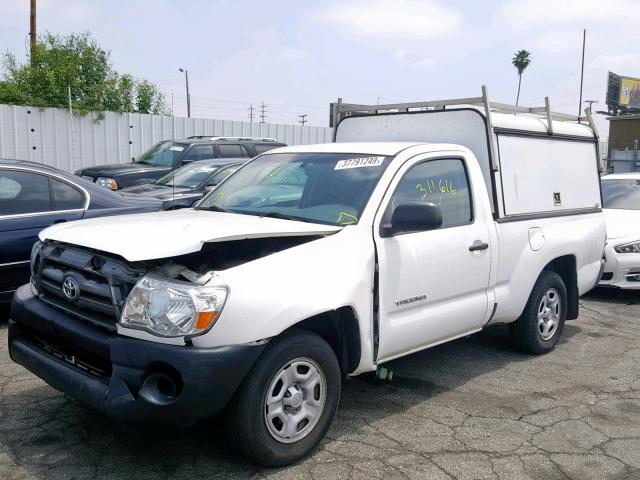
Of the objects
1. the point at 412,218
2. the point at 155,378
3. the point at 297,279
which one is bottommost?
the point at 155,378

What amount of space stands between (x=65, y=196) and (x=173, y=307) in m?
3.74

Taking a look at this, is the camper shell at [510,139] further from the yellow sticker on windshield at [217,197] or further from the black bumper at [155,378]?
the black bumper at [155,378]

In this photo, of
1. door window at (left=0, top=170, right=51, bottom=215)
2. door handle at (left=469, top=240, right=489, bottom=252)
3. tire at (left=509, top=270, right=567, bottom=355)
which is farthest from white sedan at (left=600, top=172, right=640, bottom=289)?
door window at (left=0, top=170, right=51, bottom=215)

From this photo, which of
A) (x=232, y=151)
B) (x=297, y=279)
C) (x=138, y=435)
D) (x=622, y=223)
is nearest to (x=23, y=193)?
(x=138, y=435)

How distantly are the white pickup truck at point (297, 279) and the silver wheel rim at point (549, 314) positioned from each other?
1.8 inches

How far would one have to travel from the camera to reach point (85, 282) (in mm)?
3471

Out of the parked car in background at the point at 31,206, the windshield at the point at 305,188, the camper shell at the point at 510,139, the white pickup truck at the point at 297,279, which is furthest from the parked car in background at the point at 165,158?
the white pickup truck at the point at 297,279

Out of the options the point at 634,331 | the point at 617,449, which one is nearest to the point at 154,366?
the point at 617,449

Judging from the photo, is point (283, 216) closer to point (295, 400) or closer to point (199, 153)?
point (295, 400)

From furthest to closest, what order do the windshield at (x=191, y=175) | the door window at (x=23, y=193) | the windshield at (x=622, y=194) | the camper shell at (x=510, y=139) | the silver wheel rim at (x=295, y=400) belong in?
the windshield at (x=191, y=175)
the windshield at (x=622, y=194)
the door window at (x=23, y=193)
the camper shell at (x=510, y=139)
the silver wheel rim at (x=295, y=400)

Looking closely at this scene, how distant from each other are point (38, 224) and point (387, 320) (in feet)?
12.0

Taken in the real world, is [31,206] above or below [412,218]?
below

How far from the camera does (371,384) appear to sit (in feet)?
16.0

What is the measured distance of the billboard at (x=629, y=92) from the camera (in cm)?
6494
